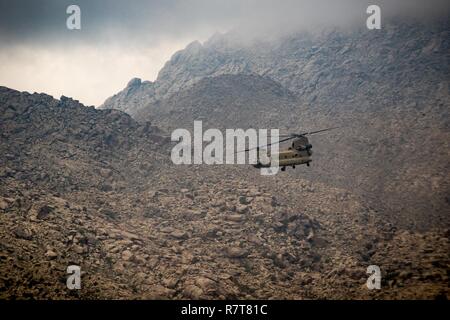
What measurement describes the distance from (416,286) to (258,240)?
47.5 ft

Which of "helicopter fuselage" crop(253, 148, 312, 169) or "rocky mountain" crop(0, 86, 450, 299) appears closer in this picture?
"rocky mountain" crop(0, 86, 450, 299)

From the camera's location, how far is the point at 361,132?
6569cm

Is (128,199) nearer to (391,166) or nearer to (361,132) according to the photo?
(391,166)

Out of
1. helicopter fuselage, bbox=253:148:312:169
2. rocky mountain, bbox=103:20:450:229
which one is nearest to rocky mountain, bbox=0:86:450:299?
rocky mountain, bbox=103:20:450:229

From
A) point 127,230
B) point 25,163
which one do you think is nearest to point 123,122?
point 25,163

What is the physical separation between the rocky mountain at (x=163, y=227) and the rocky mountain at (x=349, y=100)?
6506 millimetres

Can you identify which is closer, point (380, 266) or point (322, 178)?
point (380, 266)

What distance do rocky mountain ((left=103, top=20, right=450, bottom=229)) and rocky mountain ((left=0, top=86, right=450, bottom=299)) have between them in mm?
6506

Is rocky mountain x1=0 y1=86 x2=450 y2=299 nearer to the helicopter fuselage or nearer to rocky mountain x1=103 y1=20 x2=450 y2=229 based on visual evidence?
rocky mountain x1=103 y1=20 x2=450 y2=229

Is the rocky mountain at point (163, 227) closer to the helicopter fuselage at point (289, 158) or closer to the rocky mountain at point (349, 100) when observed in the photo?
the rocky mountain at point (349, 100)

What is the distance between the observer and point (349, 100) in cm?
7606

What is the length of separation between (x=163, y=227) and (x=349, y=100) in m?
48.9

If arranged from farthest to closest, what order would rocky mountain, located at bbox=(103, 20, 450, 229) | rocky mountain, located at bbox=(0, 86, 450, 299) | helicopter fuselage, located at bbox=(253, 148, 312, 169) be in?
rocky mountain, located at bbox=(103, 20, 450, 229) < helicopter fuselage, located at bbox=(253, 148, 312, 169) < rocky mountain, located at bbox=(0, 86, 450, 299)

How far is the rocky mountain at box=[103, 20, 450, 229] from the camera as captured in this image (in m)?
53.2
